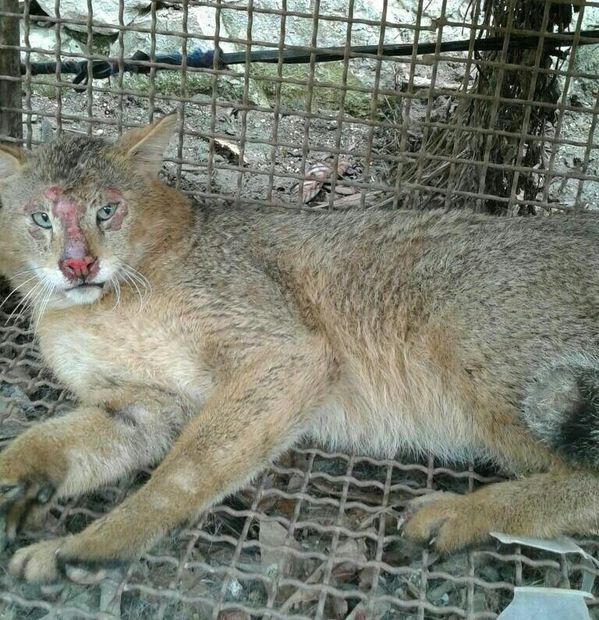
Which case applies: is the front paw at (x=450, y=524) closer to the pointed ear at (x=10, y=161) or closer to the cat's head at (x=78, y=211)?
the cat's head at (x=78, y=211)

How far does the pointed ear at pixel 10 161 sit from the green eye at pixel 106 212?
52cm

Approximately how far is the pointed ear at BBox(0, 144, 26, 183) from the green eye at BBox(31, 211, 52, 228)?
35 centimetres

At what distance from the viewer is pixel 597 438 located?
10.5 ft

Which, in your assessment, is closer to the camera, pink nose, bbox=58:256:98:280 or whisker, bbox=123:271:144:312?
pink nose, bbox=58:256:98:280

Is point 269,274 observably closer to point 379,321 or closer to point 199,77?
point 379,321

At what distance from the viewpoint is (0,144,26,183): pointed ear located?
3973mm

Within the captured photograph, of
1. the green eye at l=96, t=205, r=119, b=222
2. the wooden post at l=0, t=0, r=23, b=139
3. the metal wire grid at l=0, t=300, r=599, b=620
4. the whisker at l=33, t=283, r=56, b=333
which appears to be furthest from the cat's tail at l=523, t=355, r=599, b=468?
the wooden post at l=0, t=0, r=23, b=139

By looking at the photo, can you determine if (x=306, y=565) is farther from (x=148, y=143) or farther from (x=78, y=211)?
(x=148, y=143)

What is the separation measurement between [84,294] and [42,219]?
1.47 feet

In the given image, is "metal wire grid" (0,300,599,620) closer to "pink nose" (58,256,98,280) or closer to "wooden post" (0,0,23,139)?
"pink nose" (58,256,98,280)

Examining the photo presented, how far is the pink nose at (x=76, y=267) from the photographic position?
3.63 m

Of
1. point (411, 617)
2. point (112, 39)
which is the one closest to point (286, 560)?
point (411, 617)

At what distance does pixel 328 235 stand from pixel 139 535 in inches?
73.0

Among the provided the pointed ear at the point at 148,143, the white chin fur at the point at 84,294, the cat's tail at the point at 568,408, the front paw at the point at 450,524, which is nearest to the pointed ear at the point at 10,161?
the pointed ear at the point at 148,143
